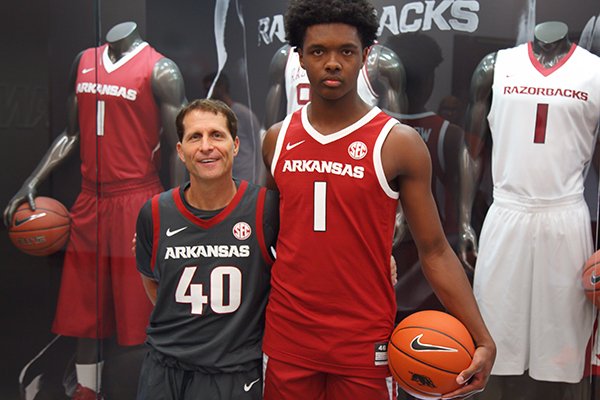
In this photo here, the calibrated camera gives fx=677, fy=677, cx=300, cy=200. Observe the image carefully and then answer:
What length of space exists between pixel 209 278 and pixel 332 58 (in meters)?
0.79

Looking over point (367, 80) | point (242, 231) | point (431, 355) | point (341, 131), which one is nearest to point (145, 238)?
point (242, 231)

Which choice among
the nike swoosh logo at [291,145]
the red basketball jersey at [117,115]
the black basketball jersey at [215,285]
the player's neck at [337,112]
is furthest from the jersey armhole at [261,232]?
the red basketball jersey at [117,115]

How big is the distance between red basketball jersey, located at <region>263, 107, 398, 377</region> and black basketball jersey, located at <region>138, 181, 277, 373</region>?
0.14 metres

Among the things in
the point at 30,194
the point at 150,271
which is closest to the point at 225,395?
the point at 150,271

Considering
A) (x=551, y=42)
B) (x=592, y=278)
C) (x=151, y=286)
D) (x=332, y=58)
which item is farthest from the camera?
(x=551, y=42)

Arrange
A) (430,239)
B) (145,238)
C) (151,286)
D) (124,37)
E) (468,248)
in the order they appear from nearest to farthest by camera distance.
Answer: (430,239) < (145,238) < (151,286) < (468,248) < (124,37)

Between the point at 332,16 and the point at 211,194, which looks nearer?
the point at 332,16

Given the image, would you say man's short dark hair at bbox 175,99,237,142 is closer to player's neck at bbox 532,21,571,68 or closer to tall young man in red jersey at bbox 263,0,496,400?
tall young man in red jersey at bbox 263,0,496,400

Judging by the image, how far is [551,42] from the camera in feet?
9.91

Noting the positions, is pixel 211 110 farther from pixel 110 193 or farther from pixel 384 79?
pixel 110 193

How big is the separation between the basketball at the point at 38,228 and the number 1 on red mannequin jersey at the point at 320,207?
183 cm

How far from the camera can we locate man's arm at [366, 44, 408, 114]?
325 centimetres

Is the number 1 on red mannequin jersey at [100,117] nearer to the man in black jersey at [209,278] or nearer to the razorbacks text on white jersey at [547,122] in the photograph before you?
the man in black jersey at [209,278]

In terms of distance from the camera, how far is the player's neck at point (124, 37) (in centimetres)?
343
